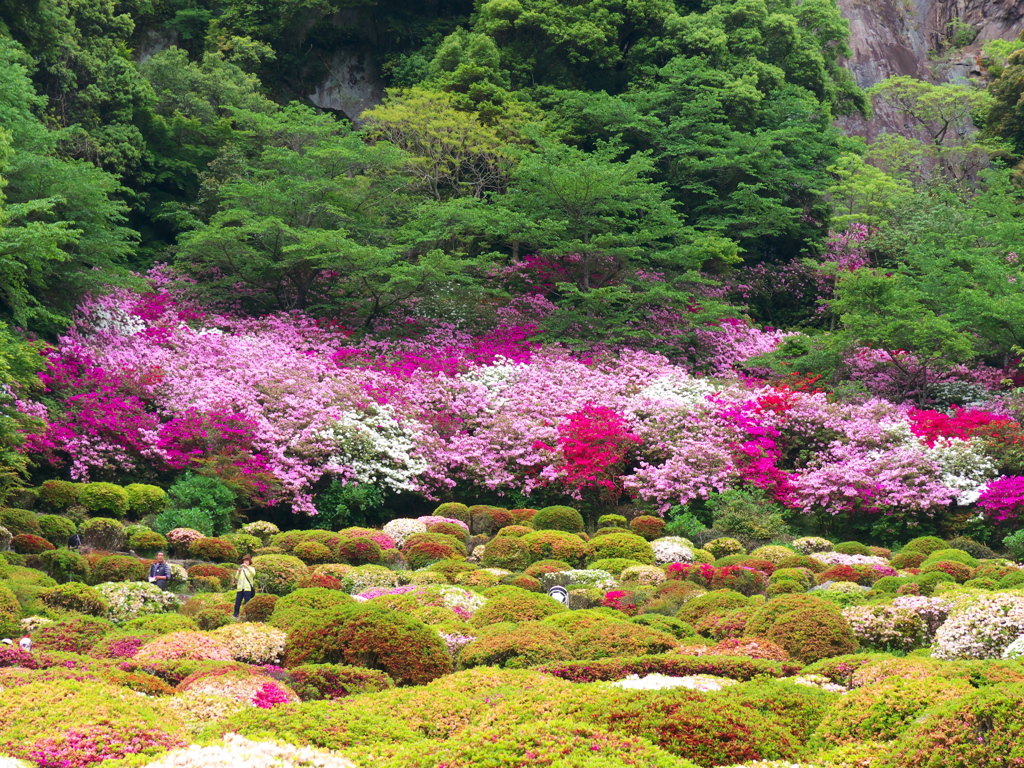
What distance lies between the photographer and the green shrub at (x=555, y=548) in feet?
50.6

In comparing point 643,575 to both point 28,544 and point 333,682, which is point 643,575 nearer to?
point 333,682

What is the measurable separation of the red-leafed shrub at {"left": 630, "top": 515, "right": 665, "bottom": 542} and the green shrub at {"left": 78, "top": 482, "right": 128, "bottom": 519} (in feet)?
29.4

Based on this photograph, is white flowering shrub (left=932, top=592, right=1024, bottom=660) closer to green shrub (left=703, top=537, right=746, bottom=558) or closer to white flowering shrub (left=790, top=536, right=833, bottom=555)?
green shrub (left=703, top=537, right=746, bottom=558)

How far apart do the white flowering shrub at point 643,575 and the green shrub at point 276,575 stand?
4.70m

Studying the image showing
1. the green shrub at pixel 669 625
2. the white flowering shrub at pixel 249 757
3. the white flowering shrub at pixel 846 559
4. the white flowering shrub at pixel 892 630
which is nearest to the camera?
the white flowering shrub at pixel 249 757

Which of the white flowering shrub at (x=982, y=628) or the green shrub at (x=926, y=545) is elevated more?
the white flowering shrub at (x=982, y=628)

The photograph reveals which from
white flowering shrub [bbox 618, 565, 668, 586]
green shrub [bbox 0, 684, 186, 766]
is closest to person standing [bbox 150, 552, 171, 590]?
green shrub [bbox 0, 684, 186, 766]

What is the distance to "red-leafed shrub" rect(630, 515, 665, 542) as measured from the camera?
17688 millimetres

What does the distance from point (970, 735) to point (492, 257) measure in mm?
23309

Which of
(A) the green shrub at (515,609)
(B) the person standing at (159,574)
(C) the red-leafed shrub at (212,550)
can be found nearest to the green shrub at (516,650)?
(A) the green shrub at (515,609)

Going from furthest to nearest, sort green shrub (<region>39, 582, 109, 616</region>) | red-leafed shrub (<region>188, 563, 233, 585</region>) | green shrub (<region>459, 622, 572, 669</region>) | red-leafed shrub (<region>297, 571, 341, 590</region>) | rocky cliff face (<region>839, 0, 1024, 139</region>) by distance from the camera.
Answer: rocky cliff face (<region>839, 0, 1024, 139</region>) < red-leafed shrub (<region>188, 563, 233, 585</region>) < red-leafed shrub (<region>297, 571, 341, 590</region>) < green shrub (<region>39, 582, 109, 616</region>) < green shrub (<region>459, 622, 572, 669</region>)

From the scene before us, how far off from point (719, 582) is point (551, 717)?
809 centimetres

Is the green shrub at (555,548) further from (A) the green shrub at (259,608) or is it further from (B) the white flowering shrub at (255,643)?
(B) the white flowering shrub at (255,643)

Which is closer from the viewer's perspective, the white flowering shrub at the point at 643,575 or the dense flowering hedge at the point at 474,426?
the white flowering shrub at the point at 643,575
